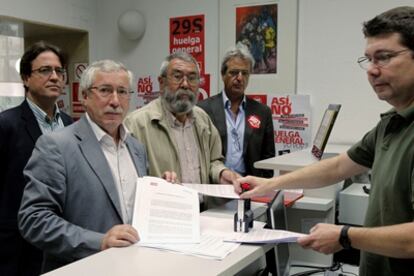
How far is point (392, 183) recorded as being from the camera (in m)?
1.22

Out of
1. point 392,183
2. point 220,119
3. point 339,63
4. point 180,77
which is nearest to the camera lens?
point 392,183

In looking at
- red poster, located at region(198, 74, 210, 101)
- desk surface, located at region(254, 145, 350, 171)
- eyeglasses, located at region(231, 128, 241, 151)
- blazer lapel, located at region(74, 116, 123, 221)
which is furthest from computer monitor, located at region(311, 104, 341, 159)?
red poster, located at region(198, 74, 210, 101)

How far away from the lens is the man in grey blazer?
1.31 m

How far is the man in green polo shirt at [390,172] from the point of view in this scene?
44.9 inches

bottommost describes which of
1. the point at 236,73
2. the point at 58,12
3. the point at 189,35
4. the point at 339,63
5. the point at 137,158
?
the point at 137,158

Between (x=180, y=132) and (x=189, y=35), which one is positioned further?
(x=189, y=35)

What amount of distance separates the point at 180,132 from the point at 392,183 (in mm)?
1122

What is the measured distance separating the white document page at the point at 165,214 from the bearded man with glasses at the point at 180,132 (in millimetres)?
511

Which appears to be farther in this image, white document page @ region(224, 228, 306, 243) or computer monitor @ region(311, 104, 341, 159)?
computer monitor @ region(311, 104, 341, 159)

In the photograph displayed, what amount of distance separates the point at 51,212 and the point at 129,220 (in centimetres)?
27

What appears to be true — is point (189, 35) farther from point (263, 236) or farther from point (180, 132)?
point (263, 236)

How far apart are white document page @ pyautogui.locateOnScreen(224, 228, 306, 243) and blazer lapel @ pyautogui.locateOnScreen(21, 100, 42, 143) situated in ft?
4.05

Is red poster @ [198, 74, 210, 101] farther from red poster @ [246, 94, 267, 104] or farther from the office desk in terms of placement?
the office desk

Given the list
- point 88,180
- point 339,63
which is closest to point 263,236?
point 88,180
